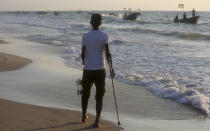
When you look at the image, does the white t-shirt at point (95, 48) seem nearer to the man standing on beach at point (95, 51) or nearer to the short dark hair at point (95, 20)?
the man standing on beach at point (95, 51)

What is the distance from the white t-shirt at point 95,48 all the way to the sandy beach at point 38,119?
888mm

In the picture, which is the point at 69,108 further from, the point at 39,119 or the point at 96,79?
the point at 96,79

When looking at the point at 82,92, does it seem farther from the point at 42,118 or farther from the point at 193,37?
the point at 193,37

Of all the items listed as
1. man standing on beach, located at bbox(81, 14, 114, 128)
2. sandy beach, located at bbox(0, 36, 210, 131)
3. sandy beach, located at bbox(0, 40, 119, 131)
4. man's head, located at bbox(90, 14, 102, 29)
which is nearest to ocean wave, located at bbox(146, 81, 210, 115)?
sandy beach, located at bbox(0, 36, 210, 131)

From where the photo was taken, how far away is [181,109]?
7164 mm

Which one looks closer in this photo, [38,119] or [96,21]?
[96,21]

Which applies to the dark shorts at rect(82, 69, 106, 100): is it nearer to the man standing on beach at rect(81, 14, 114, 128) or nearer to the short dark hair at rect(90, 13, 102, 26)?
the man standing on beach at rect(81, 14, 114, 128)

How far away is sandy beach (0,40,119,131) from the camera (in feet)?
16.8

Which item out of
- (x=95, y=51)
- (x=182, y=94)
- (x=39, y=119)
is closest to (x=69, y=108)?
(x=39, y=119)

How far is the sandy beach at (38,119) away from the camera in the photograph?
512cm

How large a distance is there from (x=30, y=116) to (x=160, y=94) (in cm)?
363

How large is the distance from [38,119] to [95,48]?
53.3 inches

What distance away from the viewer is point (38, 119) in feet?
18.0

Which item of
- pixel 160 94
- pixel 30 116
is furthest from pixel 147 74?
pixel 30 116
